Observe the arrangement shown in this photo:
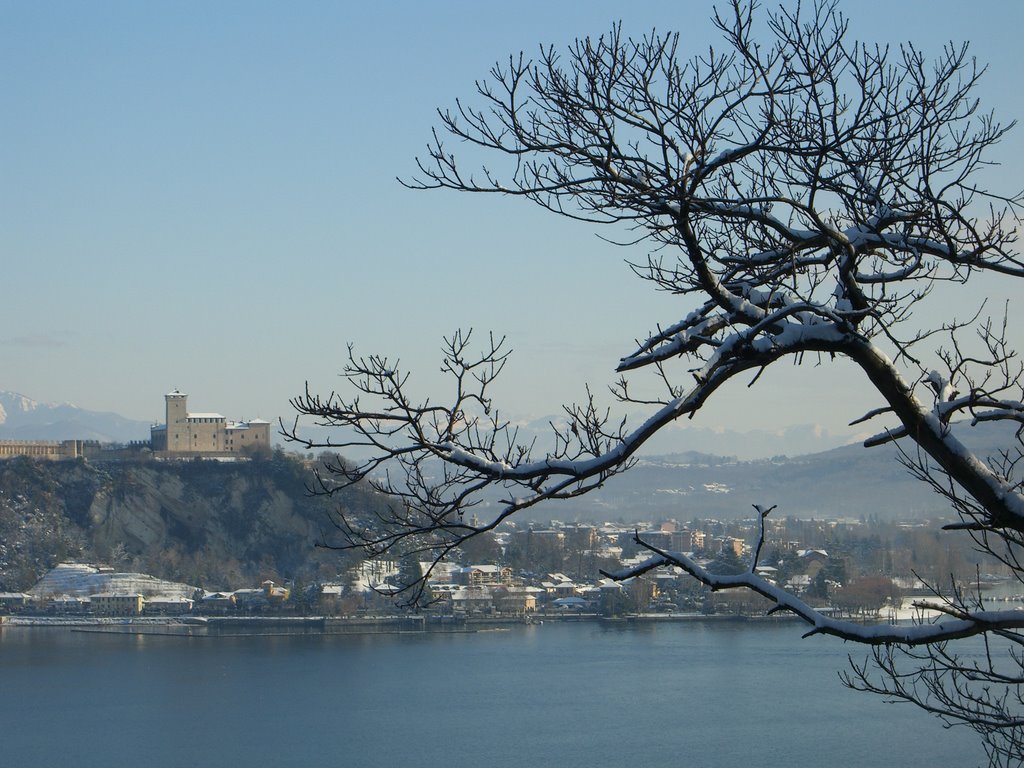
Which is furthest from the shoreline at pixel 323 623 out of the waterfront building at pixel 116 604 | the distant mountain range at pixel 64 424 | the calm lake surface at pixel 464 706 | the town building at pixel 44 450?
the distant mountain range at pixel 64 424

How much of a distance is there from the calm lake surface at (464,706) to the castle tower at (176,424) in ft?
43.2

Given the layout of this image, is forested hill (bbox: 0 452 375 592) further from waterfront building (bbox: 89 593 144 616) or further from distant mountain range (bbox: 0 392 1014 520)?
distant mountain range (bbox: 0 392 1014 520)

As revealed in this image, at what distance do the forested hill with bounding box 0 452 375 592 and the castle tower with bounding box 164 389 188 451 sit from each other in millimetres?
1548

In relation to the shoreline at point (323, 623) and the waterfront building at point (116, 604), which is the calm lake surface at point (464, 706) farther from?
the waterfront building at point (116, 604)

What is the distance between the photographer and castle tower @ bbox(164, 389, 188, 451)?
36.3 meters

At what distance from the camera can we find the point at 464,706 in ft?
52.6

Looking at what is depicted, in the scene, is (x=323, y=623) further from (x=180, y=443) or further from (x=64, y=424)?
(x=64, y=424)

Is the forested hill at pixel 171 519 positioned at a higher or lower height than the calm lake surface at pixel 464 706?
A: higher

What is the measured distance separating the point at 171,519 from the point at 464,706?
63.7 ft

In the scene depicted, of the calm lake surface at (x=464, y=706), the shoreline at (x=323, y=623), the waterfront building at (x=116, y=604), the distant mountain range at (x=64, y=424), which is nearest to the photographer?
the calm lake surface at (x=464, y=706)

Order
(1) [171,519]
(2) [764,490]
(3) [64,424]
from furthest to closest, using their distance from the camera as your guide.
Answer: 1. (3) [64,424]
2. (2) [764,490]
3. (1) [171,519]

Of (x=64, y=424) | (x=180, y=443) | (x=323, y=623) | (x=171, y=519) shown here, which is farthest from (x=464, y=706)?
(x=64, y=424)

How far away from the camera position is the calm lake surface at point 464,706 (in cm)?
1316

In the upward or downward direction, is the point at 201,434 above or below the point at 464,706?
above
